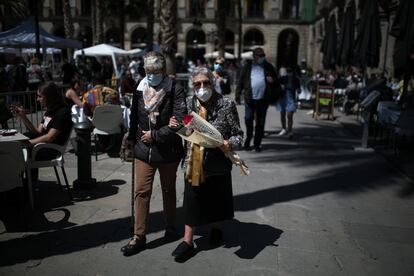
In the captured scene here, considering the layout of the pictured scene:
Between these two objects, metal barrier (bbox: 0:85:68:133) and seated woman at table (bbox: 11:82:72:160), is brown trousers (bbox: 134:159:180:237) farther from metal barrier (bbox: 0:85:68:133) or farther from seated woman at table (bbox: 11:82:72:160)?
metal barrier (bbox: 0:85:68:133)

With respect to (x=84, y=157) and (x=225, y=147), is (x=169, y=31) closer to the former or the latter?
(x=84, y=157)

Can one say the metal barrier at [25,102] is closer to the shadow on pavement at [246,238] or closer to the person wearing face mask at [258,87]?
the person wearing face mask at [258,87]

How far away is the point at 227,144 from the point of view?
347 centimetres

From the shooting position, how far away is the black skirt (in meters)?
3.57

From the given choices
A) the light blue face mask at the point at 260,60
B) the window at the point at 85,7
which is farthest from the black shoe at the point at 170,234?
the window at the point at 85,7

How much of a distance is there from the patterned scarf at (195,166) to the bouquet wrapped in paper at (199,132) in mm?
138

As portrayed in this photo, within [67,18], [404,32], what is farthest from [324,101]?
[67,18]

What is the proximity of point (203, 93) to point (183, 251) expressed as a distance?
4.53 feet

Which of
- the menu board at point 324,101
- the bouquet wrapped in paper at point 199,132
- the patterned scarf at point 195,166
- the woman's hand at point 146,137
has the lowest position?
the menu board at point 324,101

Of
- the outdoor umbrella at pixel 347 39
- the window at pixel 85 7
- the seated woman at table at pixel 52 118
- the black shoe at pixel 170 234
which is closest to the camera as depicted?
the black shoe at pixel 170 234

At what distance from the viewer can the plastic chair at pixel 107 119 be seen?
7.21m

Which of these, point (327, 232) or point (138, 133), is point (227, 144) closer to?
point (138, 133)

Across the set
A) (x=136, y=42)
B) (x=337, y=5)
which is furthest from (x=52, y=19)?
(x=337, y=5)

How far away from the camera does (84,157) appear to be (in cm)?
543
